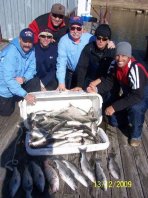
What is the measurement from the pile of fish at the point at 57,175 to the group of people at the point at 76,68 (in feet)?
2.89

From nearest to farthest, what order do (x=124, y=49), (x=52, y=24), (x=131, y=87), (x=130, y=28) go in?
1. (x=124, y=49)
2. (x=131, y=87)
3. (x=52, y=24)
4. (x=130, y=28)

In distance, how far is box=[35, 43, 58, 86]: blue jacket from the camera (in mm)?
4645

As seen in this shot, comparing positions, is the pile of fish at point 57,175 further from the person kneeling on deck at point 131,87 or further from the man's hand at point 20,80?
the man's hand at point 20,80

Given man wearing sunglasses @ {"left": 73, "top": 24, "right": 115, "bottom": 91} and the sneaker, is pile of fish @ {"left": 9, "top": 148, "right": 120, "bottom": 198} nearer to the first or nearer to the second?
the sneaker

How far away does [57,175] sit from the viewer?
307 cm

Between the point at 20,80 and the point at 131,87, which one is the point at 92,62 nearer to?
the point at 131,87

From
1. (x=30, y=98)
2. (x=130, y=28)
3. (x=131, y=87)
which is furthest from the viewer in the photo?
(x=130, y=28)

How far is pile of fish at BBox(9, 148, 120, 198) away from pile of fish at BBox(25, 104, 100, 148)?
24 centimetres

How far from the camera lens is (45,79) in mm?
4906

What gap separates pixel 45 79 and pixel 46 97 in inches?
43.6

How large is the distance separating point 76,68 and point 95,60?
523 mm

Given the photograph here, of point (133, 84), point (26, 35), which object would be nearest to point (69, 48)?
point (26, 35)

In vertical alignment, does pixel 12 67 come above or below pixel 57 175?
above

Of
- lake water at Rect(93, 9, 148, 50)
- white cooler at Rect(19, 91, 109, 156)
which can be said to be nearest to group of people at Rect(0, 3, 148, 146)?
white cooler at Rect(19, 91, 109, 156)
